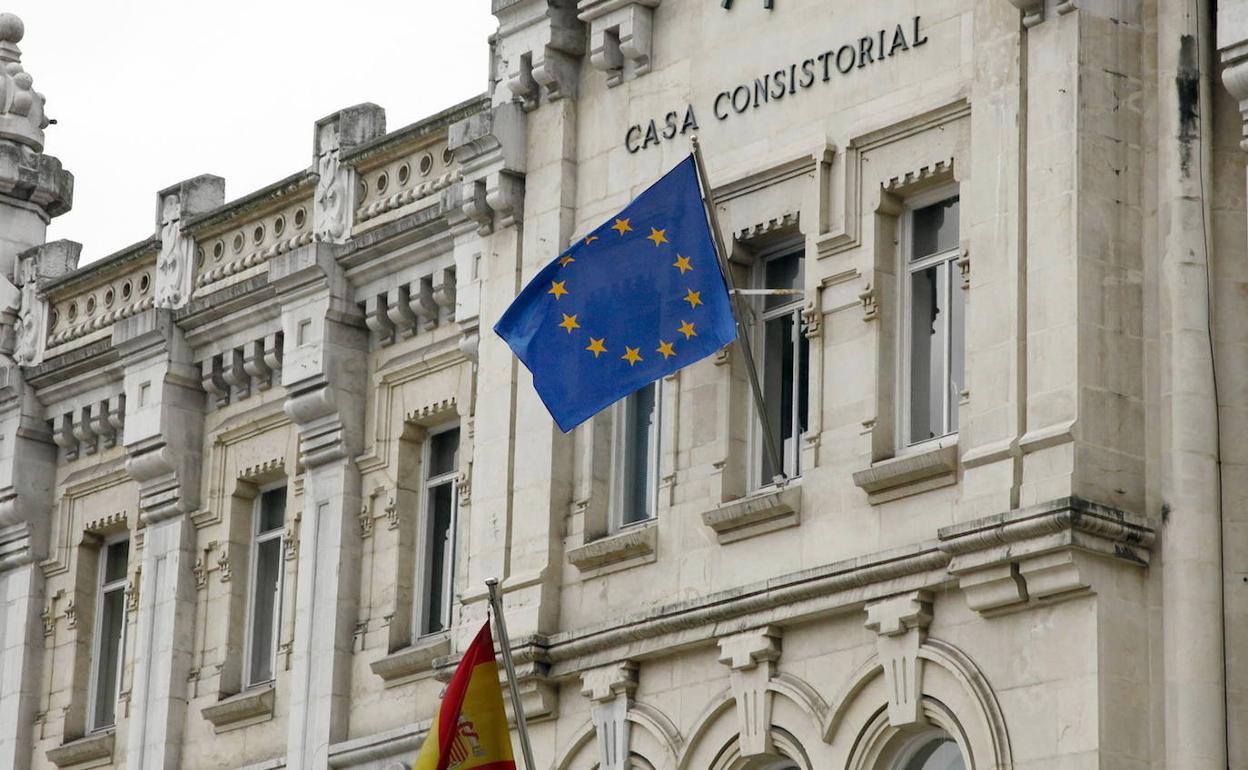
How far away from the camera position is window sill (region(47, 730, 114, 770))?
37.5 m

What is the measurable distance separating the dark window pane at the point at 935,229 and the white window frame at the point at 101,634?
12937 millimetres

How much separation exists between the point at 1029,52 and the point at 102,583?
15.9 m

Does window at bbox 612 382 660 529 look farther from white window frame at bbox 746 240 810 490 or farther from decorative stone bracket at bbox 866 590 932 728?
decorative stone bracket at bbox 866 590 932 728

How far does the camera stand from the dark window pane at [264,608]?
36375 mm

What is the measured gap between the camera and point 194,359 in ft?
123

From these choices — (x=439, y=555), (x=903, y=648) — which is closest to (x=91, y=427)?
(x=439, y=555)

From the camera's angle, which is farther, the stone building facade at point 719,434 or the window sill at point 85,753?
the window sill at point 85,753

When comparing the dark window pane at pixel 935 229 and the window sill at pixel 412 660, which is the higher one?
the dark window pane at pixel 935 229

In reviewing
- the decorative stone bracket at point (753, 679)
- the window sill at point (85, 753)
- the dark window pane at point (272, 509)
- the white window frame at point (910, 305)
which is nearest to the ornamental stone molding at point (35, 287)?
the dark window pane at point (272, 509)

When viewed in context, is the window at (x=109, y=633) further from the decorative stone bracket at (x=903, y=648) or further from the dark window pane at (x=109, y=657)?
the decorative stone bracket at (x=903, y=648)

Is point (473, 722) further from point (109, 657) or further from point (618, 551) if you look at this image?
point (109, 657)

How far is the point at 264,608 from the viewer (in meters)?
36.6

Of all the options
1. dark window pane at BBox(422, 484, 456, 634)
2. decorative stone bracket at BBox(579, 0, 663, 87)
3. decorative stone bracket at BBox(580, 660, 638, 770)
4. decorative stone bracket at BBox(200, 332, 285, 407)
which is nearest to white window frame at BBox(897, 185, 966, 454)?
decorative stone bracket at BBox(580, 660, 638, 770)

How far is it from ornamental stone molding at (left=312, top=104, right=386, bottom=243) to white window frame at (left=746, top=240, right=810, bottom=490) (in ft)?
22.9
